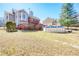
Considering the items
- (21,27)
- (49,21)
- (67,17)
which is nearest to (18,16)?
(21,27)

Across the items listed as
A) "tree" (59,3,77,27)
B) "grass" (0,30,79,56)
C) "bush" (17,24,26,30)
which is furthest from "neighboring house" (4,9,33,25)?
"tree" (59,3,77,27)

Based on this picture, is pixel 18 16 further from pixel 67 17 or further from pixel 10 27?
pixel 67 17

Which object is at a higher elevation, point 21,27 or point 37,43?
point 21,27

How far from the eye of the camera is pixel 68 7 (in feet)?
7.17

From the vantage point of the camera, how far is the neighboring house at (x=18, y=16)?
86.0 inches

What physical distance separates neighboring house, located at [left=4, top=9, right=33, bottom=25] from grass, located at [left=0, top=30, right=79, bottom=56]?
0.46 ft

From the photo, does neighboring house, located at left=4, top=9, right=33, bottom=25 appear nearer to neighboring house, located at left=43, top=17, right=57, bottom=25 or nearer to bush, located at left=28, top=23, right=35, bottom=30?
bush, located at left=28, top=23, right=35, bottom=30

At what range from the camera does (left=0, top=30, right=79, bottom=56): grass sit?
7.06 ft

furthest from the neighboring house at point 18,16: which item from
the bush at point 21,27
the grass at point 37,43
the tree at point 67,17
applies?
the tree at point 67,17

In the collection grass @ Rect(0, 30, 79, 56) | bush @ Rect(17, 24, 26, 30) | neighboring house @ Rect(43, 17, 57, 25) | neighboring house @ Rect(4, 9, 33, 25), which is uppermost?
neighboring house @ Rect(4, 9, 33, 25)

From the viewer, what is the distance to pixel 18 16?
2217mm

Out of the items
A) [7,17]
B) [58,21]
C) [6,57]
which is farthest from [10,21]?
[58,21]

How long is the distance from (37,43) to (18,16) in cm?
38

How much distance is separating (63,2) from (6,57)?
0.90 metres
